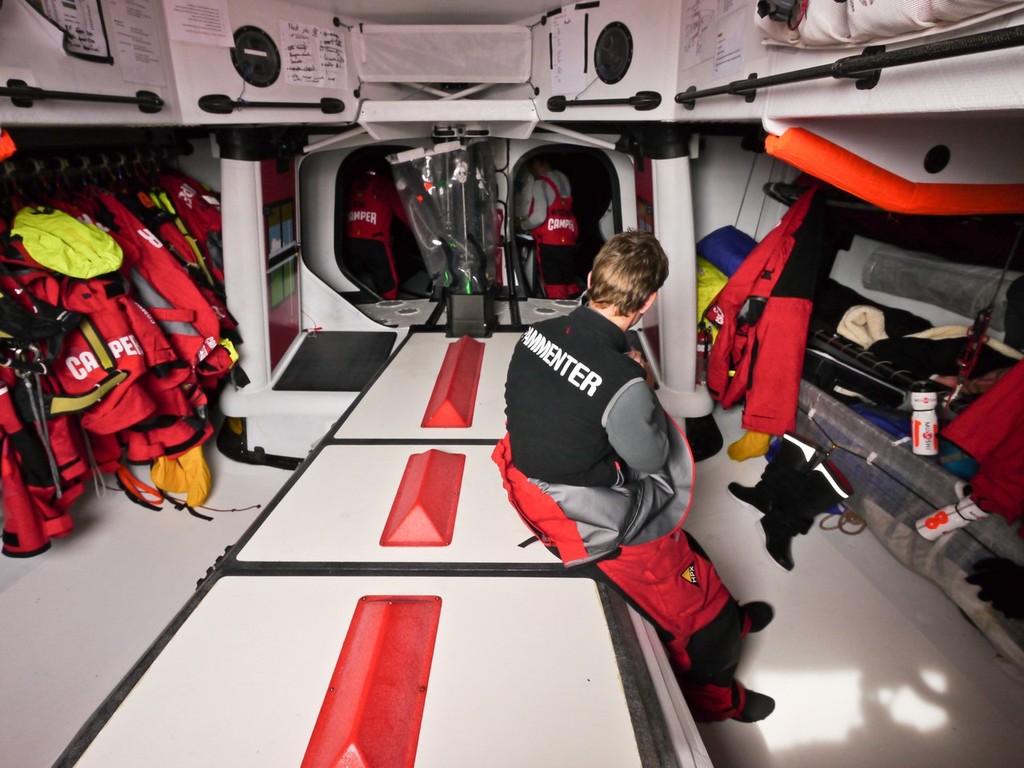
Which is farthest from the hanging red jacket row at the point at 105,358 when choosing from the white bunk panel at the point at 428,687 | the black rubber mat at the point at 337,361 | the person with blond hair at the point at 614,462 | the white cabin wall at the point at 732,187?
the white cabin wall at the point at 732,187

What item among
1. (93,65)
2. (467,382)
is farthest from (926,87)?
(93,65)

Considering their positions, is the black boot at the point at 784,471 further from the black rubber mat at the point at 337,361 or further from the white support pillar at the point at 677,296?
the black rubber mat at the point at 337,361

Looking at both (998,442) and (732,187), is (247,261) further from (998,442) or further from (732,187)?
(998,442)

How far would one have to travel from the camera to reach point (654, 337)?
3156 millimetres

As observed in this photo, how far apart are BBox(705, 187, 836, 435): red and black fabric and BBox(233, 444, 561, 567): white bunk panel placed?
1521mm

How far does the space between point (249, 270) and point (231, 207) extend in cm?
30

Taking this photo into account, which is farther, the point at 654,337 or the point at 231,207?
the point at 654,337

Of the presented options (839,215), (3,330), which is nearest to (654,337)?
(839,215)

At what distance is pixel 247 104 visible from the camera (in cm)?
236

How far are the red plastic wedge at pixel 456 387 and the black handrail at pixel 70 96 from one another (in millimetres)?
1490

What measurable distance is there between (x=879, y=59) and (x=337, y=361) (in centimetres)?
272

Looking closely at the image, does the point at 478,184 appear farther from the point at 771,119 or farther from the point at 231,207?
the point at 771,119

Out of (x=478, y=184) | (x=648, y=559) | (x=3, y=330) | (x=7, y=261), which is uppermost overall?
(x=478, y=184)

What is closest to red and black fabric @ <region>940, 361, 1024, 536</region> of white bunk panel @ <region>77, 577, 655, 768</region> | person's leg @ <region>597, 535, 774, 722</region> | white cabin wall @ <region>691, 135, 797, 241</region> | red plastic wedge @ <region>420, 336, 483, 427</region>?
person's leg @ <region>597, 535, 774, 722</region>
